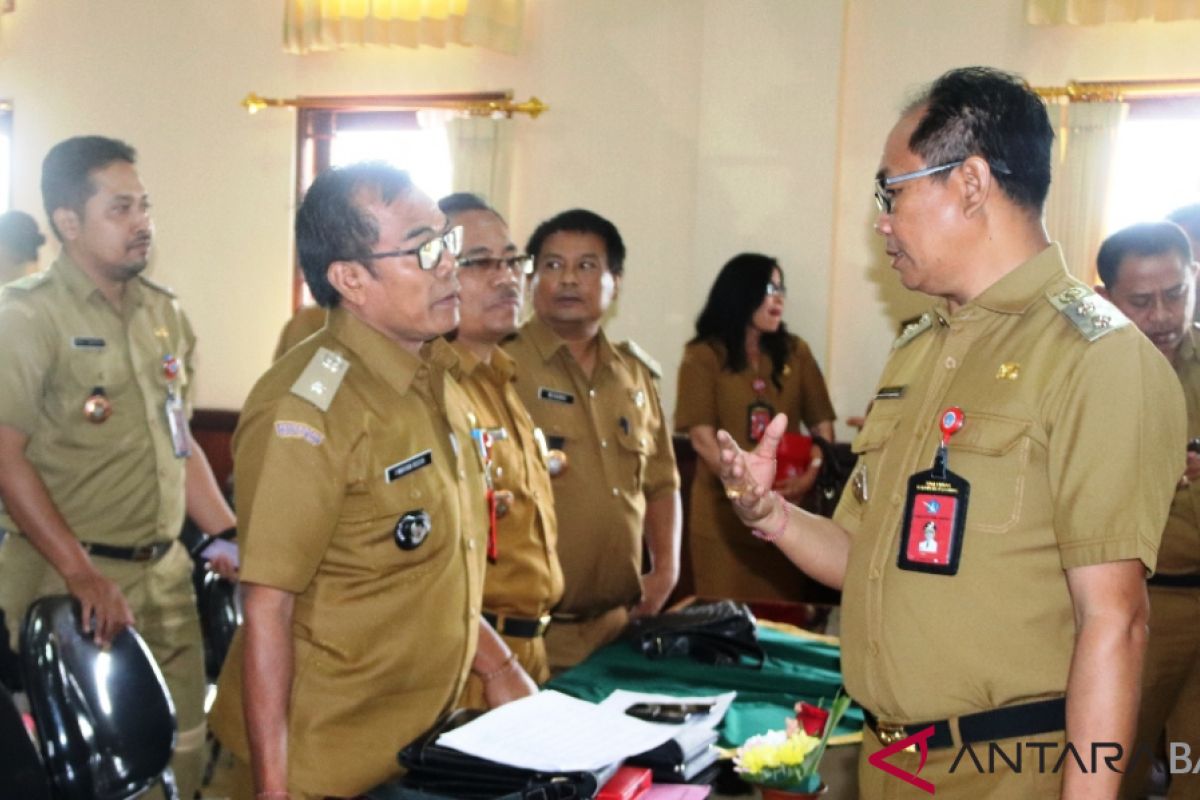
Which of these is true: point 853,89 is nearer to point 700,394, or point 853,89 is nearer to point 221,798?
point 700,394

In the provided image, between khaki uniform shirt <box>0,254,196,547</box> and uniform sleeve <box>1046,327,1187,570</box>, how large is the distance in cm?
244

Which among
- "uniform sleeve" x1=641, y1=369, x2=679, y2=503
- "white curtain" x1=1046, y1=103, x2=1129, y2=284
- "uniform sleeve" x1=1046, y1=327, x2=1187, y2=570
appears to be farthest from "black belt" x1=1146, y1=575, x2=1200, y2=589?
"white curtain" x1=1046, y1=103, x2=1129, y2=284

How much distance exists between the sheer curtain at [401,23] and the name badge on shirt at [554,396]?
3457 mm

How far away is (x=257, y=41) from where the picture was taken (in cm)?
687

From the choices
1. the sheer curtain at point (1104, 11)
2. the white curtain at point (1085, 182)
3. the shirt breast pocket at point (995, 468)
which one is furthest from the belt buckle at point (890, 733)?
the sheer curtain at point (1104, 11)

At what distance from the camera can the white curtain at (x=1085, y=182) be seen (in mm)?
5340

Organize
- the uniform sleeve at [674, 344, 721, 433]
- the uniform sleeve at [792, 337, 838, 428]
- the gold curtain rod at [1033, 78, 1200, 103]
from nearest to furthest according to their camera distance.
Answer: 1. the uniform sleeve at [674, 344, 721, 433]
2. the uniform sleeve at [792, 337, 838, 428]
3. the gold curtain rod at [1033, 78, 1200, 103]

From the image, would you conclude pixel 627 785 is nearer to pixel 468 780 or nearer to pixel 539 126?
pixel 468 780

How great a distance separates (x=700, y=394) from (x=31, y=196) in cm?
472

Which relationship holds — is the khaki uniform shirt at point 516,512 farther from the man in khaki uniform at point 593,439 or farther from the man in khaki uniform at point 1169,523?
the man in khaki uniform at point 1169,523

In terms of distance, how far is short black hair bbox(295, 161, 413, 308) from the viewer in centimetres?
203

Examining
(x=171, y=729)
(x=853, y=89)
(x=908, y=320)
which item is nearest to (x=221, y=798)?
(x=171, y=729)

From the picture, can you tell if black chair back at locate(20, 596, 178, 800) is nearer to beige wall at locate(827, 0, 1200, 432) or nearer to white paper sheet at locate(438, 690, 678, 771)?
white paper sheet at locate(438, 690, 678, 771)

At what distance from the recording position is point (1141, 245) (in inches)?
114
